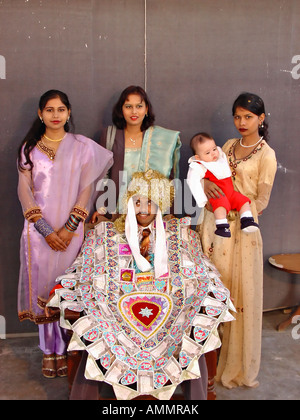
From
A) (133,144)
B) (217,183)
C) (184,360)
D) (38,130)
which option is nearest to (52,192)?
(38,130)

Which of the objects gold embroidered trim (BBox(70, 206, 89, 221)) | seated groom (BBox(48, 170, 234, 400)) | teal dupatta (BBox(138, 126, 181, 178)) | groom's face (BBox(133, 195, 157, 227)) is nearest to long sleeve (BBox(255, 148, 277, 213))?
seated groom (BBox(48, 170, 234, 400))

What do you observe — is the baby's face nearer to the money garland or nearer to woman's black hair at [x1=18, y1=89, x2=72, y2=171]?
the money garland

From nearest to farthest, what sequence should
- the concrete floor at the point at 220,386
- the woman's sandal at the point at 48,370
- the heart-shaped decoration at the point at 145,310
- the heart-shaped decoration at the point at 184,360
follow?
the heart-shaped decoration at the point at 184,360
the heart-shaped decoration at the point at 145,310
the concrete floor at the point at 220,386
the woman's sandal at the point at 48,370

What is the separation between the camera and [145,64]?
12.6ft

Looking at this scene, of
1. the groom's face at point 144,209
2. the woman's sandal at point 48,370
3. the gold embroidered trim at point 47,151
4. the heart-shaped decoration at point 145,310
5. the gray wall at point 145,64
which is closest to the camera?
the heart-shaped decoration at point 145,310

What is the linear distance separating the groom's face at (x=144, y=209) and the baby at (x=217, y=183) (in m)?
0.32

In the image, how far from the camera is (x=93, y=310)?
2.74 meters

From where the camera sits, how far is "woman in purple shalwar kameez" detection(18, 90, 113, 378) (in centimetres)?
329

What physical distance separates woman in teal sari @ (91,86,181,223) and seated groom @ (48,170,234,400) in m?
0.25

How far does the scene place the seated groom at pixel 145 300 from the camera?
2611 mm

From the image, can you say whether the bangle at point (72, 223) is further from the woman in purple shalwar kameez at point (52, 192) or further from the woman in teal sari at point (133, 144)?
the woman in teal sari at point (133, 144)

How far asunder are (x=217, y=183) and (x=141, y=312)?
1.07m

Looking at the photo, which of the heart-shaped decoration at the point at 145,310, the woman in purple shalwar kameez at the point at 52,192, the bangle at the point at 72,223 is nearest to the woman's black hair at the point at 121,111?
the woman in purple shalwar kameez at the point at 52,192
